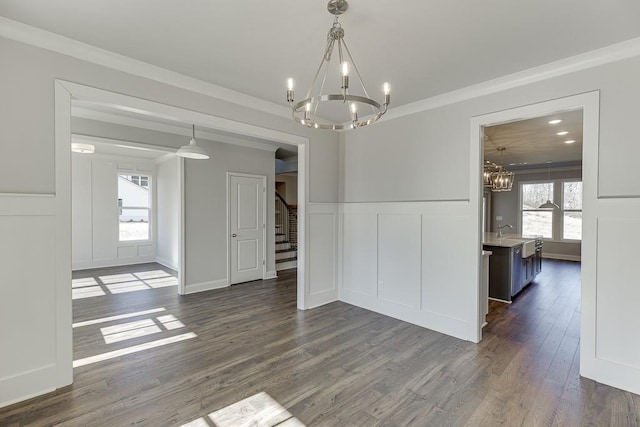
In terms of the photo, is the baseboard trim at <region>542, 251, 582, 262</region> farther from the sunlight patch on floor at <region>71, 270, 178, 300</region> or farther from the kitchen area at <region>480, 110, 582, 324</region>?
the sunlight patch on floor at <region>71, 270, 178, 300</region>

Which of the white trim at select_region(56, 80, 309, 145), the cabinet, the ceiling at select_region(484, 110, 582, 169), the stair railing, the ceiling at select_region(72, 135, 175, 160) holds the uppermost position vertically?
the ceiling at select_region(72, 135, 175, 160)

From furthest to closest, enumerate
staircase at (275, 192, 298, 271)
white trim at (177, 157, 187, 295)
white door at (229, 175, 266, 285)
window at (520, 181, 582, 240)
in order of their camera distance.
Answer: window at (520, 181, 582, 240), staircase at (275, 192, 298, 271), white door at (229, 175, 266, 285), white trim at (177, 157, 187, 295)

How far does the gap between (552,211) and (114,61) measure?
10617 millimetres

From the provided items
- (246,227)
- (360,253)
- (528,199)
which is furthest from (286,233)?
(528,199)

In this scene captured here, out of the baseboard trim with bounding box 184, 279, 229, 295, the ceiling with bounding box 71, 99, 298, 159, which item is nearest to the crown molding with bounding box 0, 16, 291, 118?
the ceiling with bounding box 71, 99, 298, 159

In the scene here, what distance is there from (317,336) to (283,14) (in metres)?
3.05

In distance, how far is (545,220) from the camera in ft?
29.0

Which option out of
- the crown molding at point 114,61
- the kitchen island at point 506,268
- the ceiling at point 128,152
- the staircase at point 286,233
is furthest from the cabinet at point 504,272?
the ceiling at point 128,152

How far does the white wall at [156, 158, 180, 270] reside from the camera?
6898 mm

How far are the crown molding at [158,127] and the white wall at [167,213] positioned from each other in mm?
1840

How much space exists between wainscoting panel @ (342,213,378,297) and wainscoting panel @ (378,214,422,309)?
103 mm

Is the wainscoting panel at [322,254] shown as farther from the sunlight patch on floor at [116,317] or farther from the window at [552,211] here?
the window at [552,211]

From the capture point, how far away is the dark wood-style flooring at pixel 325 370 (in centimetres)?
208

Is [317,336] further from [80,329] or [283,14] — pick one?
[283,14]
